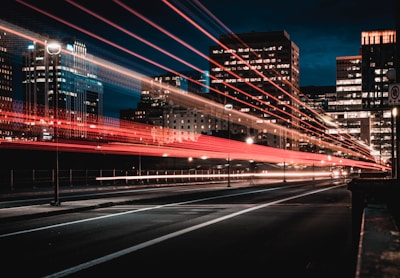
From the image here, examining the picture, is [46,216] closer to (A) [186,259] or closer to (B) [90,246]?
(B) [90,246]

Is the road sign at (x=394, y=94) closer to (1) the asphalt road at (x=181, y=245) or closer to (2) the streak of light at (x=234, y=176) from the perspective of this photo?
(1) the asphalt road at (x=181, y=245)

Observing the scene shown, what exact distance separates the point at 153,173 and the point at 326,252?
52.9 metres

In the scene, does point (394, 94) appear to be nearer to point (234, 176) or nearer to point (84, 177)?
point (84, 177)

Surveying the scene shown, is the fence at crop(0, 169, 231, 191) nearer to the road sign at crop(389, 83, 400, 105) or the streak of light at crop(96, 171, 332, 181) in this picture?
the streak of light at crop(96, 171, 332, 181)

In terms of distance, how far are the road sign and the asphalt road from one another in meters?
4.06

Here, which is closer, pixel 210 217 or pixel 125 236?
pixel 125 236

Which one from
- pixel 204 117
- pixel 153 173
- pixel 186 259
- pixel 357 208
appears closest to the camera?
pixel 186 259

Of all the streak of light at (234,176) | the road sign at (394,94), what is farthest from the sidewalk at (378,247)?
the streak of light at (234,176)

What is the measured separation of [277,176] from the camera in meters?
91.9

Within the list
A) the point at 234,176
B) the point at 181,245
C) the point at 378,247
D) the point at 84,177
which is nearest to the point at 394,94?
the point at 181,245

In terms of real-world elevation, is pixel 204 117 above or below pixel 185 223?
above

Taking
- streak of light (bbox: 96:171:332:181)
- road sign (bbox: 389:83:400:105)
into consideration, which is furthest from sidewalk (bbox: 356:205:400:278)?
streak of light (bbox: 96:171:332:181)

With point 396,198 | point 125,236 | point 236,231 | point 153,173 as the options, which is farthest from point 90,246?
point 153,173

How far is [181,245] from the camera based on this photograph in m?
11.7
